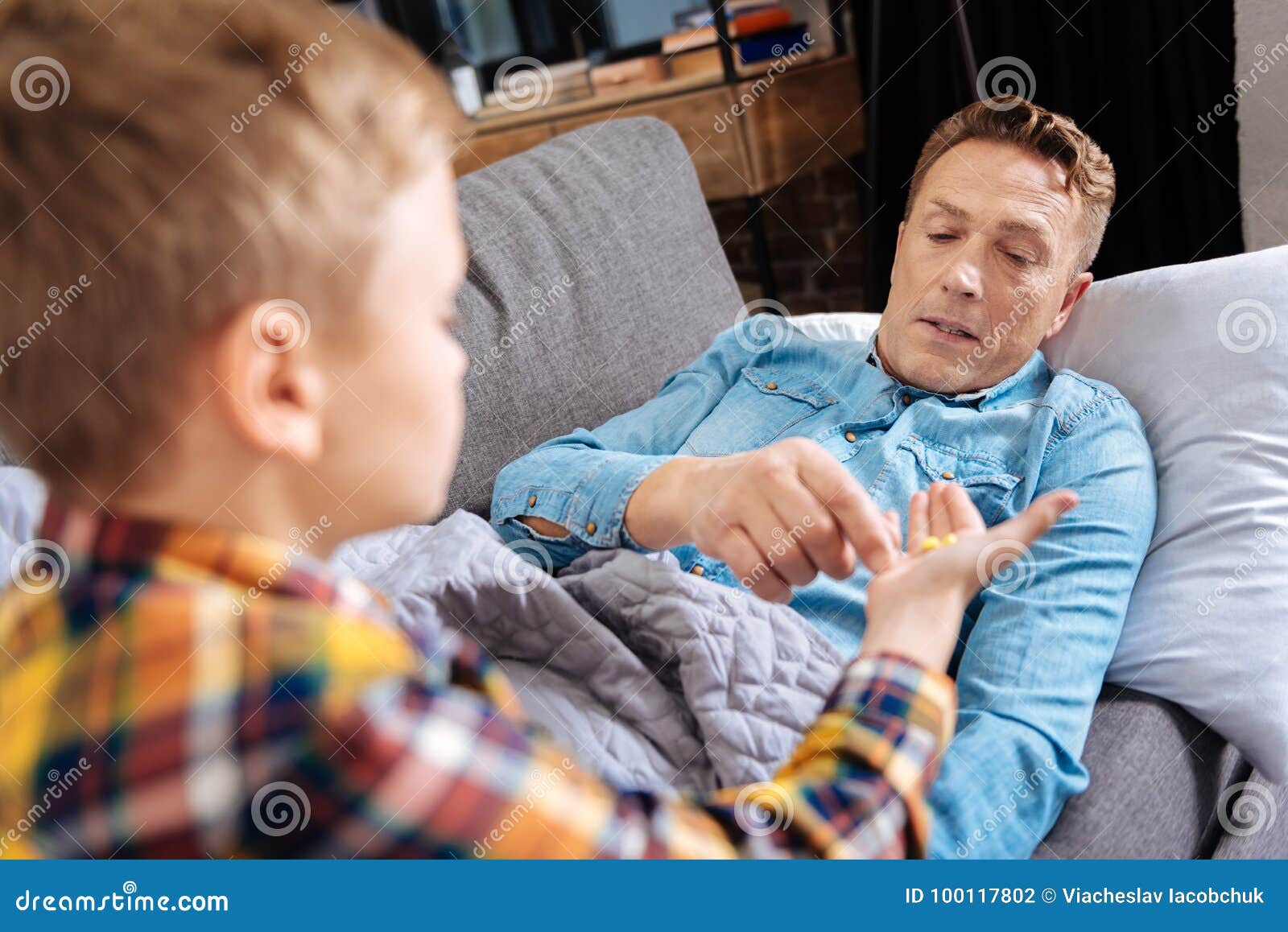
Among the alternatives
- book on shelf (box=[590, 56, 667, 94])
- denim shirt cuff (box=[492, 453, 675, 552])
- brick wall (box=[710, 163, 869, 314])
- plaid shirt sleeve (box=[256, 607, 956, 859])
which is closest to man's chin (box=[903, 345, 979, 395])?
denim shirt cuff (box=[492, 453, 675, 552])

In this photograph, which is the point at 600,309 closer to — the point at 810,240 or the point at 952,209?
the point at 952,209

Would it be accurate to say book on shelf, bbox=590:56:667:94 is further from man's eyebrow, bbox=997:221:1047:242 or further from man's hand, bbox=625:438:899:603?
man's hand, bbox=625:438:899:603

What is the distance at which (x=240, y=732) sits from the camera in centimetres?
45

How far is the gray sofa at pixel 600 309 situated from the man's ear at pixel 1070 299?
1.62 ft

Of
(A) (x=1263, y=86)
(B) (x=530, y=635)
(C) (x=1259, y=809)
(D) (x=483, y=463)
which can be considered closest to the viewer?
(B) (x=530, y=635)

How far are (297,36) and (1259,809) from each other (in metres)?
1.08

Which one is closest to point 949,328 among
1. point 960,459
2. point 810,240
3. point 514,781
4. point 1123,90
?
point 960,459

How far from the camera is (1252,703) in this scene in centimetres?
96

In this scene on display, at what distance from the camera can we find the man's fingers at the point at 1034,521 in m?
0.70

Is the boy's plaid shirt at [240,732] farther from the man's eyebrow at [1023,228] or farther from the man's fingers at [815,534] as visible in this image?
the man's eyebrow at [1023,228]

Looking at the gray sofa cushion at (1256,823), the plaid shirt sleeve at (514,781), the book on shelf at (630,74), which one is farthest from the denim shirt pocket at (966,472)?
the book on shelf at (630,74)
